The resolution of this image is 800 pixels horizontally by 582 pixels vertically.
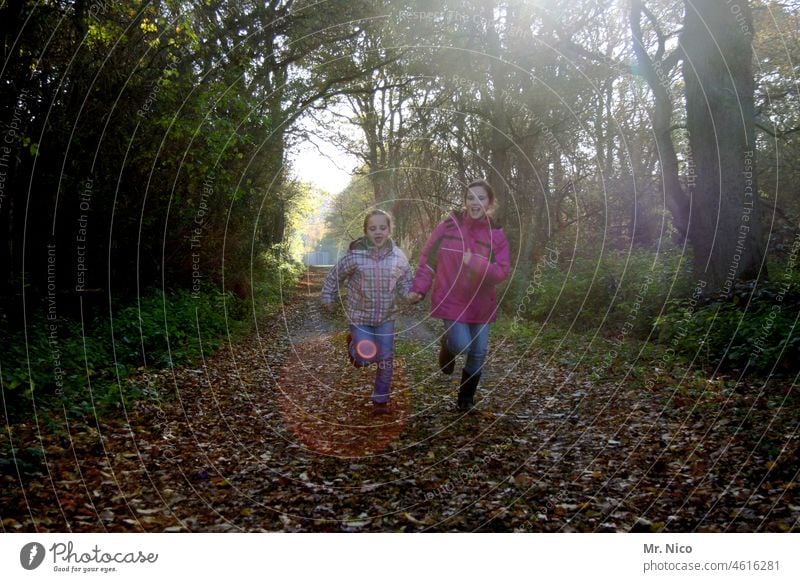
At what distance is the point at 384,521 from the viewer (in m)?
4.41

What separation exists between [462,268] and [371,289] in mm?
1232

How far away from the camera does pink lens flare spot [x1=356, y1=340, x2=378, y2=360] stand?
7.28 m

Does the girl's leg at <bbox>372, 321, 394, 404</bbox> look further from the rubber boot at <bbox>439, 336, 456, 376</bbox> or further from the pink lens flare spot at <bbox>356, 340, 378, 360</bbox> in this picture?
the rubber boot at <bbox>439, 336, 456, 376</bbox>

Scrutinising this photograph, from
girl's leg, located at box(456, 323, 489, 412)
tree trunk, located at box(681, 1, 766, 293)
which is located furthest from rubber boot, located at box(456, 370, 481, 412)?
tree trunk, located at box(681, 1, 766, 293)

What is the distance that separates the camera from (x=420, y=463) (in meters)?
5.67

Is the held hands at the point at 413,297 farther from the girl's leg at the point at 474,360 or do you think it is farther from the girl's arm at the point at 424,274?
the girl's leg at the point at 474,360

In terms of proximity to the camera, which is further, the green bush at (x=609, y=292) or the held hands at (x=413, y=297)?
the green bush at (x=609, y=292)

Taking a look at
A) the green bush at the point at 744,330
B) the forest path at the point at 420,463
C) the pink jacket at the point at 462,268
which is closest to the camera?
the forest path at the point at 420,463

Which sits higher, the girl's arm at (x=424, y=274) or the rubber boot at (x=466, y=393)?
the girl's arm at (x=424, y=274)

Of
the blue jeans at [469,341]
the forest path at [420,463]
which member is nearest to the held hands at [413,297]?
the blue jeans at [469,341]

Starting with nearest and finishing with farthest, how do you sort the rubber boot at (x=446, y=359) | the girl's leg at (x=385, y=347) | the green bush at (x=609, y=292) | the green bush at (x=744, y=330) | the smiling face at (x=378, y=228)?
1. the smiling face at (x=378, y=228)
2. the girl's leg at (x=385, y=347)
3. the rubber boot at (x=446, y=359)
4. the green bush at (x=744, y=330)
5. the green bush at (x=609, y=292)

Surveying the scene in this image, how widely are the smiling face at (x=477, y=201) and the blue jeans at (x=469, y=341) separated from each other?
1406 millimetres

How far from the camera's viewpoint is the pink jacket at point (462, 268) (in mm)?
6805

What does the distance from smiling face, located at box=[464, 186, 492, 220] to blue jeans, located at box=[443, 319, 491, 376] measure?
141 centimetres
